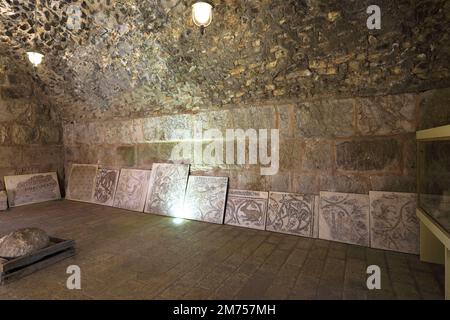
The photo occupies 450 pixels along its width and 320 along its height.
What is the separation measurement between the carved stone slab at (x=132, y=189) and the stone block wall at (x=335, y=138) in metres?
0.58

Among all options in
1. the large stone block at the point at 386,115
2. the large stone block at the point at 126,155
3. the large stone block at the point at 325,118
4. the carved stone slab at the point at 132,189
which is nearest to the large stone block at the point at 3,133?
the large stone block at the point at 126,155

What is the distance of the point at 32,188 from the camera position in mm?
3986

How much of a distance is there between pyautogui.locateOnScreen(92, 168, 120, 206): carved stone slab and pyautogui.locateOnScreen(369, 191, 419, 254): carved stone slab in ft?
12.1

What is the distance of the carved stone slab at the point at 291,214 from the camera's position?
2.46m

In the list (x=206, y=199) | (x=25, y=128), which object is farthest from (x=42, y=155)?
(x=206, y=199)

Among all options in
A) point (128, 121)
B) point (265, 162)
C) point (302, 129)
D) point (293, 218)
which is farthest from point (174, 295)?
point (128, 121)

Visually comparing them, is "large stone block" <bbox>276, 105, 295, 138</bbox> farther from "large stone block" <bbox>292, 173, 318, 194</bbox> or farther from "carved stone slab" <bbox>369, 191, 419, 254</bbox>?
"carved stone slab" <bbox>369, 191, 419, 254</bbox>

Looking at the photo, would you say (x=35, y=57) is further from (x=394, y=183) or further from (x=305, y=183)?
(x=394, y=183)

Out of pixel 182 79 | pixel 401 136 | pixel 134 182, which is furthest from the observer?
pixel 134 182

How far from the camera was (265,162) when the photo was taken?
2807 mm

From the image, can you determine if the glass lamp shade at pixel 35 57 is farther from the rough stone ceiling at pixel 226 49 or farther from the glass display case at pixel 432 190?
the glass display case at pixel 432 190

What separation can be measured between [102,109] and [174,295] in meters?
3.59

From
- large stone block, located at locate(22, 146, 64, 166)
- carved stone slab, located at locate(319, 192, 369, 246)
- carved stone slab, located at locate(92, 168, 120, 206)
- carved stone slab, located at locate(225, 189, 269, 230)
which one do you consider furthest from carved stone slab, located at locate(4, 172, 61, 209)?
carved stone slab, located at locate(319, 192, 369, 246)
